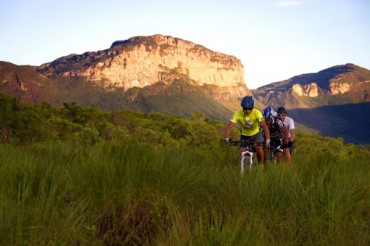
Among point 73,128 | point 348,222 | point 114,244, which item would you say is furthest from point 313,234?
point 73,128

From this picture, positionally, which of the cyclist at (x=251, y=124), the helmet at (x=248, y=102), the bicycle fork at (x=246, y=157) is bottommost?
the bicycle fork at (x=246, y=157)

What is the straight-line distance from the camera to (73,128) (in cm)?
4681

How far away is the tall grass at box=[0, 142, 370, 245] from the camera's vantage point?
355cm

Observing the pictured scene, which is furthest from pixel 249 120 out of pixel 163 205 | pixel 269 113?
pixel 163 205

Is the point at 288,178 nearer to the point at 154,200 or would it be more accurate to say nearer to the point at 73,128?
the point at 154,200

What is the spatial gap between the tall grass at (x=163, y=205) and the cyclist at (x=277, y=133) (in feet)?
14.8

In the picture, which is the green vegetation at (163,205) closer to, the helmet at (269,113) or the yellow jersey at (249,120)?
the yellow jersey at (249,120)

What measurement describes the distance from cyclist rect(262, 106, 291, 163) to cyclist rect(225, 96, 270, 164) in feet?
3.05

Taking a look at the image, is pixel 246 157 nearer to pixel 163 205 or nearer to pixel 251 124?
pixel 251 124

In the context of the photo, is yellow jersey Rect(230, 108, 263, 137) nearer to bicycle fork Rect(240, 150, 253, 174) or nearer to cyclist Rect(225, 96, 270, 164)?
cyclist Rect(225, 96, 270, 164)

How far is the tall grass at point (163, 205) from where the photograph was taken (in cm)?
355

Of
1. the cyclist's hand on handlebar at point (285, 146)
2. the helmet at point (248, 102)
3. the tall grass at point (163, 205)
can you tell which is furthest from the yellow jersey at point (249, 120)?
the tall grass at point (163, 205)

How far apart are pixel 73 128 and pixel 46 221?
1750 inches

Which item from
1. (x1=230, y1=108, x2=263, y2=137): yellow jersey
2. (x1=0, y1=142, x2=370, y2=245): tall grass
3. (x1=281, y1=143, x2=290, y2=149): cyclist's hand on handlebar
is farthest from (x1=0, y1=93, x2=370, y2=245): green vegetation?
(x1=281, y1=143, x2=290, y2=149): cyclist's hand on handlebar
